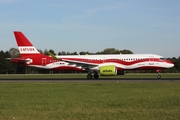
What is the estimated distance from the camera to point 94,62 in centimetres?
4581

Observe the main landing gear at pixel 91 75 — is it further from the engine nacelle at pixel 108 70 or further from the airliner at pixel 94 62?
the engine nacelle at pixel 108 70

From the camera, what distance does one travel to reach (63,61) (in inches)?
1855

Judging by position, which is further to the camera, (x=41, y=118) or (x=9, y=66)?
(x=9, y=66)

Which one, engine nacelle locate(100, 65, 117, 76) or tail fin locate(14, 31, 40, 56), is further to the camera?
tail fin locate(14, 31, 40, 56)

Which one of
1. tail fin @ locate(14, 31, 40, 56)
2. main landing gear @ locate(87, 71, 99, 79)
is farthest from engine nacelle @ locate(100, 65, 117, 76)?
tail fin @ locate(14, 31, 40, 56)

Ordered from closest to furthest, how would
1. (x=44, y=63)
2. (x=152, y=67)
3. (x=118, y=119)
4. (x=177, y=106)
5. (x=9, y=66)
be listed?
1. (x=118, y=119)
2. (x=177, y=106)
3. (x=152, y=67)
4. (x=44, y=63)
5. (x=9, y=66)

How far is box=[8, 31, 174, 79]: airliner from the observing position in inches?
1745

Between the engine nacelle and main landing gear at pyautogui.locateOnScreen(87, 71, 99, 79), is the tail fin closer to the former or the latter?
main landing gear at pyautogui.locateOnScreen(87, 71, 99, 79)

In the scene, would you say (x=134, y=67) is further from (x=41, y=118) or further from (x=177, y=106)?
(x=41, y=118)

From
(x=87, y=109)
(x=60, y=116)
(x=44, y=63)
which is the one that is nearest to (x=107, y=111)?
(x=87, y=109)

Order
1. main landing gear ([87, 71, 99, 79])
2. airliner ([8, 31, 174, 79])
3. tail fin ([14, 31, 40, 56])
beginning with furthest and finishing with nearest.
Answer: tail fin ([14, 31, 40, 56]) < main landing gear ([87, 71, 99, 79]) < airliner ([8, 31, 174, 79])

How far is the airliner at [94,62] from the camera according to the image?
44312 mm

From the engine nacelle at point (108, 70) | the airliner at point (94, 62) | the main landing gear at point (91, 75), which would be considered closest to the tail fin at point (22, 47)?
the airliner at point (94, 62)

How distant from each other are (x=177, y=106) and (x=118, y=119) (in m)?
4.00
